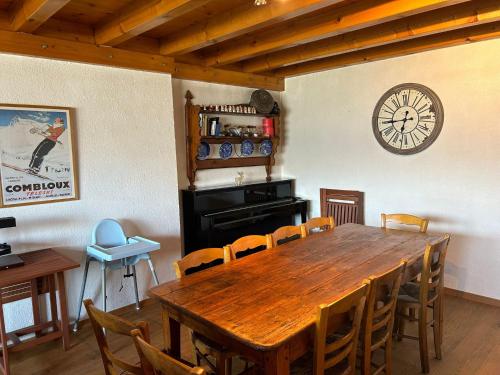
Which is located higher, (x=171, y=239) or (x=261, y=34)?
(x=261, y=34)

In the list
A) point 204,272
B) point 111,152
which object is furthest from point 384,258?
point 111,152

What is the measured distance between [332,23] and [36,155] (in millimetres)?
2403

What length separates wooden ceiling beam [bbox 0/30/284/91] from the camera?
2.54m

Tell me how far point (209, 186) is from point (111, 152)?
1.25 m

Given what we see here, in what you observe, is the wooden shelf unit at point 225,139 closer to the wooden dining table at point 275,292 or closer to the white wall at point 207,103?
the white wall at point 207,103

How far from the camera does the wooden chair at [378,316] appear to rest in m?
1.77

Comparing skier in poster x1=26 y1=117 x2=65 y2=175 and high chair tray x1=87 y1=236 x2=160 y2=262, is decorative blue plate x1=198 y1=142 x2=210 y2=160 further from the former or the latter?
skier in poster x1=26 y1=117 x2=65 y2=175

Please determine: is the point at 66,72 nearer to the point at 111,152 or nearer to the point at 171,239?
the point at 111,152

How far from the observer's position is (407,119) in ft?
11.8

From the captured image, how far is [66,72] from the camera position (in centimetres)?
280

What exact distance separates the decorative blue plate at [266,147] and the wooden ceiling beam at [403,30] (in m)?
1.02

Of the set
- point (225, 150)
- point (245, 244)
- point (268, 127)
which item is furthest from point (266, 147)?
point (245, 244)

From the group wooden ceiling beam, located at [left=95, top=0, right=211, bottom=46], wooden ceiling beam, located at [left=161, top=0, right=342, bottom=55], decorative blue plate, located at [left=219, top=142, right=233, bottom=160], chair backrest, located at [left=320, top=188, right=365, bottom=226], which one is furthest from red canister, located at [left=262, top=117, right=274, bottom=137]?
wooden ceiling beam, located at [left=95, top=0, right=211, bottom=46]

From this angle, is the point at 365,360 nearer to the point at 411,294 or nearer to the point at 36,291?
the point at 411,294
